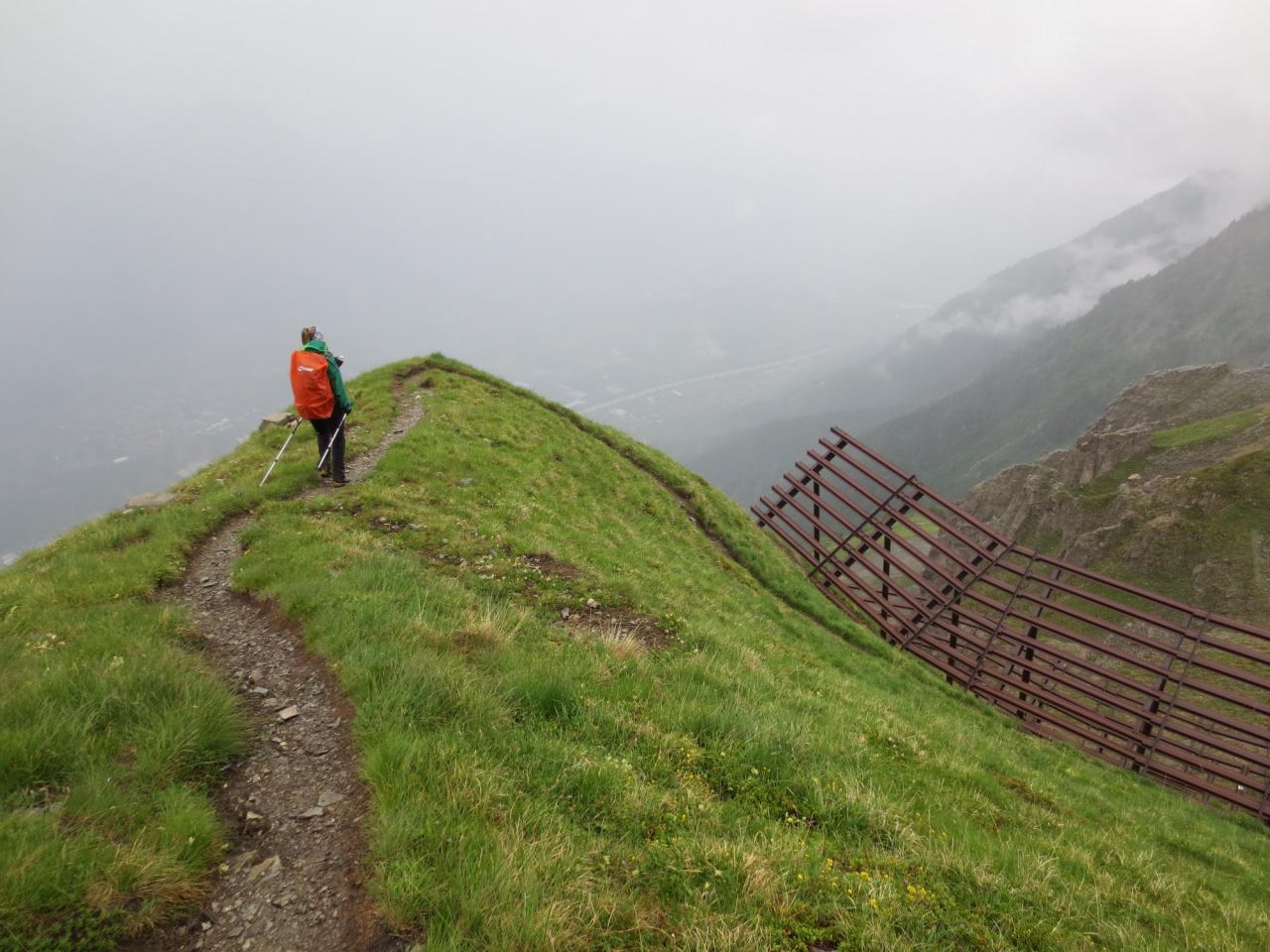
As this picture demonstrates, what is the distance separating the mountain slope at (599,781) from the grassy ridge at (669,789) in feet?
0.12

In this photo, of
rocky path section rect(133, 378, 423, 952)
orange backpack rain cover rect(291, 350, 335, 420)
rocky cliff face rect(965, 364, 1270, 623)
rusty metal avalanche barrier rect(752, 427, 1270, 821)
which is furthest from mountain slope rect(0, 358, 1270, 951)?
rocky cliff face rect(965, 364, 1270, 623)

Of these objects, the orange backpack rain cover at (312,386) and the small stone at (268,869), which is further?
the orange backpack rain cover at (312,386)

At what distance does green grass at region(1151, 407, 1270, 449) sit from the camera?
64.4 m

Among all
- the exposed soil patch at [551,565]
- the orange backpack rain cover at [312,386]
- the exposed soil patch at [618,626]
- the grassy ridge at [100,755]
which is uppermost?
the orange backpack rain cover at [312,386]

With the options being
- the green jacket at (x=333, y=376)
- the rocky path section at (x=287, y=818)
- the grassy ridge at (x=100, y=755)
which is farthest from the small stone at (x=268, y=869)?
the green jacket at (x=333, y=376)

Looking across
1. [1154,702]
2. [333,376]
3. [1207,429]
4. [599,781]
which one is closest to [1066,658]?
[1154,702]

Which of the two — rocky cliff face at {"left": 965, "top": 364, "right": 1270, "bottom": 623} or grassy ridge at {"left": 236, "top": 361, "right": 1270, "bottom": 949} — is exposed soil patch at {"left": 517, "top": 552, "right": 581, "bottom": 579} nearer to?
grassy ridge at {"left": 236, "top": 361, "right": 1270, "bottom": 949}

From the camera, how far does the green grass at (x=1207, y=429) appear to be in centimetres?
6442

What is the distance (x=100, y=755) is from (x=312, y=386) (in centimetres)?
1250

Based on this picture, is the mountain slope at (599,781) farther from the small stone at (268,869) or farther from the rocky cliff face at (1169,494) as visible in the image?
the rocky cliff face at (1169,494)

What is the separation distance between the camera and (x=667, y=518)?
24.0 meters

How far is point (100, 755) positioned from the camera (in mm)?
5477

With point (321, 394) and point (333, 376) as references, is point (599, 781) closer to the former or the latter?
point (321, 394)

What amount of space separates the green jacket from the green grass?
8420 cm
